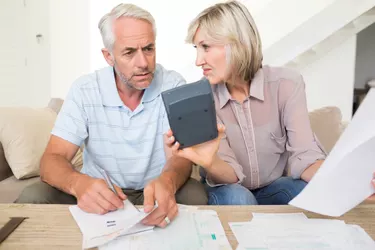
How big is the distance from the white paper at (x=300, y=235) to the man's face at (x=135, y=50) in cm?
66

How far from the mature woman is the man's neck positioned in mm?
252

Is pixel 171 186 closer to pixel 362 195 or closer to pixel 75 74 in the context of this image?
pixel 362 195

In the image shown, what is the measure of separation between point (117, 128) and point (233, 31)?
0.51 metres

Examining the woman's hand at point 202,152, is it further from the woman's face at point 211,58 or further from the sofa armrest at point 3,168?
the sofa armrest at point 3,168

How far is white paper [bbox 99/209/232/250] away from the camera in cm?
71

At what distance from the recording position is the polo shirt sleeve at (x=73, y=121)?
124 cm

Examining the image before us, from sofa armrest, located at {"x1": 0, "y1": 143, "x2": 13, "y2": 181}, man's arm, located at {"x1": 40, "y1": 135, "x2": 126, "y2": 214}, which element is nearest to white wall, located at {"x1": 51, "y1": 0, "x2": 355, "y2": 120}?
sofa armrest, located at {"x1": 0, "y1": 143, "x2": 13, "y2": 181}

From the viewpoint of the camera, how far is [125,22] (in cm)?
126

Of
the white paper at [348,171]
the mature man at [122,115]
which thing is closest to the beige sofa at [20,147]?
the mature man at [122,115]

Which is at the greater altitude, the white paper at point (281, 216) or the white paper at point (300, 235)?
the white paper at point (300, 235)

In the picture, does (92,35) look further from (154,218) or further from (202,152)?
(154,218)

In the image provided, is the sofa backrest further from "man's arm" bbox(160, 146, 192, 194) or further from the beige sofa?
"man's arm" bbox(160, 146, 192, 194)

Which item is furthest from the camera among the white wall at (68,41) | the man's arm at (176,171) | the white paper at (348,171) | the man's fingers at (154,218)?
the white wall at (68,41)

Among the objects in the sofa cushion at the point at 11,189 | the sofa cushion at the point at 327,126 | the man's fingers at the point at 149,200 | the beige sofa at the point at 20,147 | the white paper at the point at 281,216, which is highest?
the man's fingers at the point at 149,200
